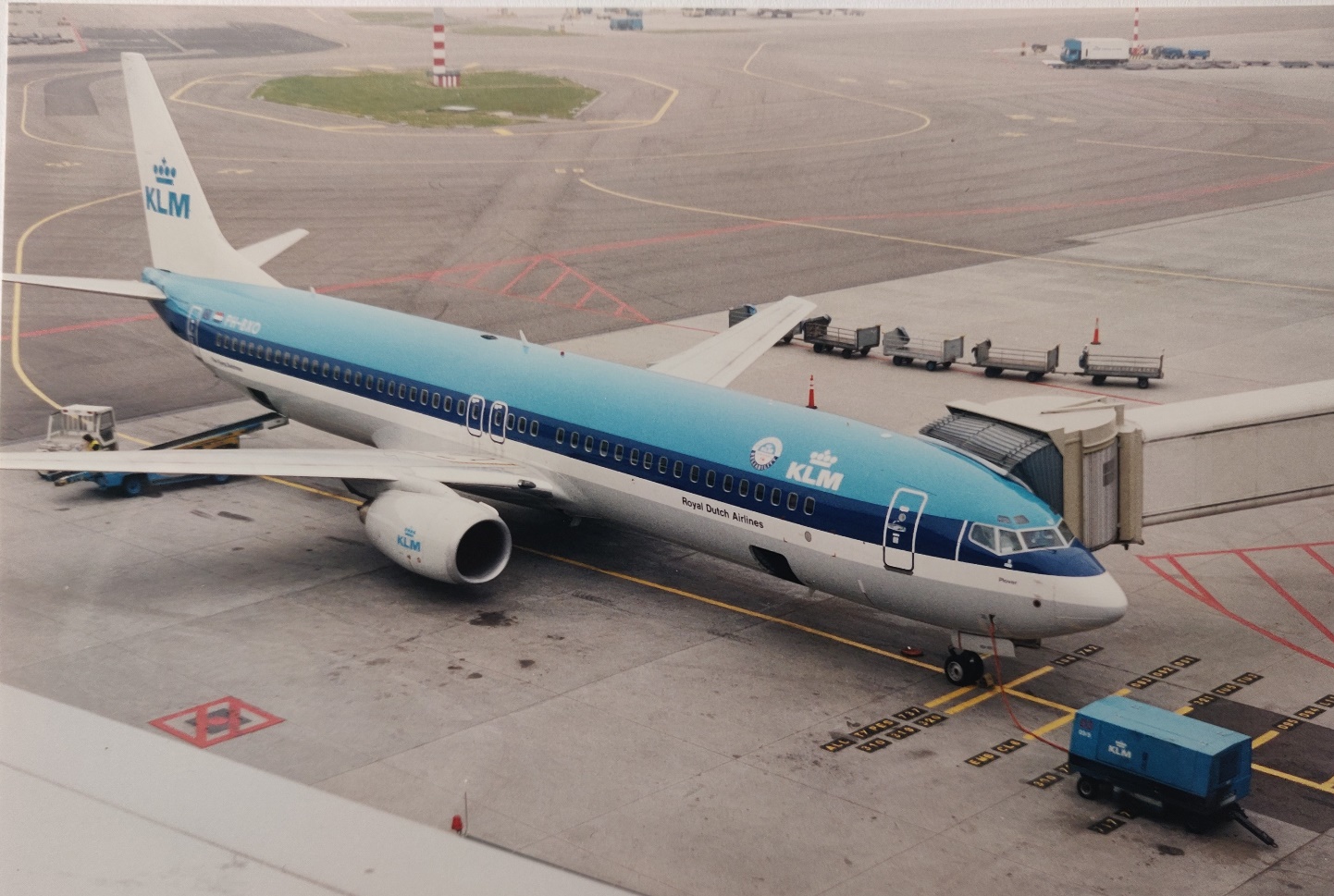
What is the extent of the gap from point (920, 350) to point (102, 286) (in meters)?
27.0

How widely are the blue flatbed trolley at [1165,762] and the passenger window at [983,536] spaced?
3471mm

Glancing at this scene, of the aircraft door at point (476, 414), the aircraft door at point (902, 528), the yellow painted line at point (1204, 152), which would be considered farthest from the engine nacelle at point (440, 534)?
the yellow painted line at point (1204, 152)

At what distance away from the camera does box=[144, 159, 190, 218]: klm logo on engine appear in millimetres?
40094

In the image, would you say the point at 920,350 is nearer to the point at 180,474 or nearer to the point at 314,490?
the point at 314,490

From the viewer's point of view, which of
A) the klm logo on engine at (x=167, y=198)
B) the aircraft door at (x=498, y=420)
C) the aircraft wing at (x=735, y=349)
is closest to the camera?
the aircraft door at (x=498, y=420)

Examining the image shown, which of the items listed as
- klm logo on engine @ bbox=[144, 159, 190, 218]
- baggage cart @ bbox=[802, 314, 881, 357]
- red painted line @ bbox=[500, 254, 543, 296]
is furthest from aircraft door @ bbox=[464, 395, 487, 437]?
red painted line @ bbox=[500, 254, 543, 296]

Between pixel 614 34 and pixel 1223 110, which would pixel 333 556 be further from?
pixel 614 34

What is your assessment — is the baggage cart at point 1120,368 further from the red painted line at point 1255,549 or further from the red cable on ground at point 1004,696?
the red cable on ground at point 1004,696

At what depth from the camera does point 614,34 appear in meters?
146

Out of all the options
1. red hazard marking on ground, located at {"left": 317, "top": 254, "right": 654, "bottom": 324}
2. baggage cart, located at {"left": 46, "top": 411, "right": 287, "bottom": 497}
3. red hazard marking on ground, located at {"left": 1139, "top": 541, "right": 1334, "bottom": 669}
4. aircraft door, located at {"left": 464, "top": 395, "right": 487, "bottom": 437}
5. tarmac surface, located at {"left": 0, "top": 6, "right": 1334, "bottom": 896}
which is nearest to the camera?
tarmac surface, located at {"left": 0, "top": 6, "right": 1334, "bottom": 896}

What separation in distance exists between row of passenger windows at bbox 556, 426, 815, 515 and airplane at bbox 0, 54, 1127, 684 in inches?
1.7

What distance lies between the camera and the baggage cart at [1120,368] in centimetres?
4672

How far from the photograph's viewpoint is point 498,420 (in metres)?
32.1

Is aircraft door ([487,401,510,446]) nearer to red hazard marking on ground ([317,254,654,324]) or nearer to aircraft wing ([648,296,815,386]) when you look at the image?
A: aircraft wing ([648,296,815,386])
